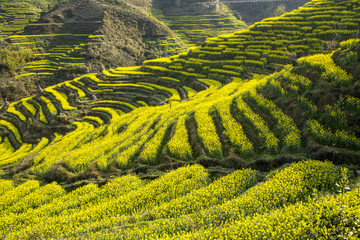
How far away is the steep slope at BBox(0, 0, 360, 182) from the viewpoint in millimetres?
13367

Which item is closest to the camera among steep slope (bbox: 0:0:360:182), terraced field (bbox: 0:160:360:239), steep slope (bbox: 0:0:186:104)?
terraced field (bbox: 0:160:360:239)

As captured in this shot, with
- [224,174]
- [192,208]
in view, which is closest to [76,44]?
[224,174]

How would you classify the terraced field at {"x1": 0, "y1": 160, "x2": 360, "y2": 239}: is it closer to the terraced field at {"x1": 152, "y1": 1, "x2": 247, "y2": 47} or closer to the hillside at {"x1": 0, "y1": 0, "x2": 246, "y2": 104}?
the hillside at {"x1": 0, "y1": 0, "x2": 246, "y2": 104}

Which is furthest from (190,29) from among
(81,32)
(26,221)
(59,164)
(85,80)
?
(26,221)

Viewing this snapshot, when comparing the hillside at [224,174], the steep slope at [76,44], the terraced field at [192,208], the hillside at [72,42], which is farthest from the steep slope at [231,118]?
the hillside at [72,42]

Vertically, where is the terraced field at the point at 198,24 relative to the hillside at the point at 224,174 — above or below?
above

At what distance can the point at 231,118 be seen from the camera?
60.5 feet

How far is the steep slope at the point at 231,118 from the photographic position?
13367 millimetres

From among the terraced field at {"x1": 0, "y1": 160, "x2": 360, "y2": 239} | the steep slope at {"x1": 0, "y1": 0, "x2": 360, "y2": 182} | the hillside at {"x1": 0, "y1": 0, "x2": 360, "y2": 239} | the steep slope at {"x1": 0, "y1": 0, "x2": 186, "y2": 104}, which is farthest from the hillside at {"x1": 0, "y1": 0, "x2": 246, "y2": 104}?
the terraced field at {"x1": 0, "y1": 160, "x2": 360, "y2": 239}

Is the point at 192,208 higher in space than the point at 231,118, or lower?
lower

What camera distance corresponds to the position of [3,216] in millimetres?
14062

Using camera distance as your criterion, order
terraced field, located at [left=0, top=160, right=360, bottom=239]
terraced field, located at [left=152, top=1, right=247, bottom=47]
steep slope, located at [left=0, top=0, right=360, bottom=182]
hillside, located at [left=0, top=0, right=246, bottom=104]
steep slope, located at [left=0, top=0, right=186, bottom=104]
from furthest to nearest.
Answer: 1. terraced field, located at [left=152, top=1, right=247, bottom=47]
2. hillside, located at [left=0, top=0, right=246, bottom=104]
3. steep slope, located at [left=0, top=0, right=186, bottom=104]
4. steep slope, located at [left=0, top=0, right=360, bottom=182]
5. terraced field, located at [left=0, top=160, right=360, bottom=239]

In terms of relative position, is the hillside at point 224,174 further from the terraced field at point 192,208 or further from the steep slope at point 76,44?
the steep slope at point 76,44

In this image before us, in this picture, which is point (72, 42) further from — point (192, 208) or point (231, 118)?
point (192, 208)
